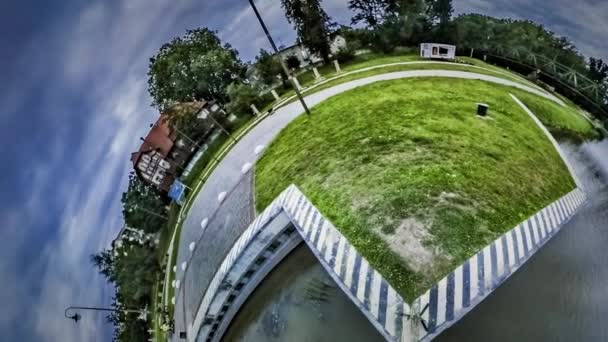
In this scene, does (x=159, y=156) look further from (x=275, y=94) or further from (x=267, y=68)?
(x=275, y=94)

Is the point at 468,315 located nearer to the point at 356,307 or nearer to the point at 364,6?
the point at 356,307

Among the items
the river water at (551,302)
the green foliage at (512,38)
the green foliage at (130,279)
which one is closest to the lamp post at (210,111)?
the green foliage at (130,279)

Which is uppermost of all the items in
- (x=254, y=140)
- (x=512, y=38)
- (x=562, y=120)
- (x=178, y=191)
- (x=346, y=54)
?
(x=346, y=54)

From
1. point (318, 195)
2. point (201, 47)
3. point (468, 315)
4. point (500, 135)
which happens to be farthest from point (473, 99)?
point (201, 47)

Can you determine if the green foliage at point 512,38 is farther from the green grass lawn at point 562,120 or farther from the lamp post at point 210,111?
the lamp post at point 210,111

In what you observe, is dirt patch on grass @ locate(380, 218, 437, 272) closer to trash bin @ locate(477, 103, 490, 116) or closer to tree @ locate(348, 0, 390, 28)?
trash bin @ locate(477, 103, 490, 116)

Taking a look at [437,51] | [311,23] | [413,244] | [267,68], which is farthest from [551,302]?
[311,23]

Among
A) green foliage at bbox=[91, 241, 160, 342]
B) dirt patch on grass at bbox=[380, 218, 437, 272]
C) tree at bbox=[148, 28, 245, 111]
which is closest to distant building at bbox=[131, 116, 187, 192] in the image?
tree at bbox=[148, 28, 245, 111]
